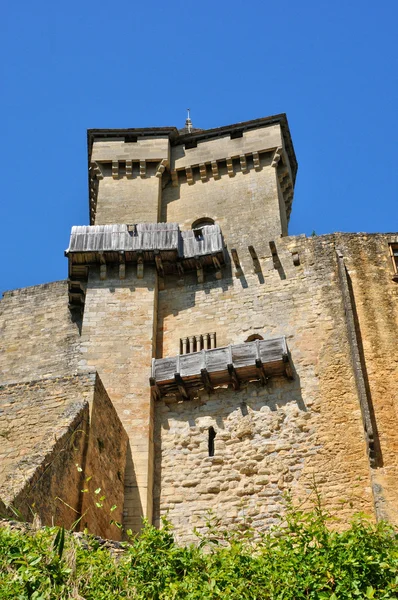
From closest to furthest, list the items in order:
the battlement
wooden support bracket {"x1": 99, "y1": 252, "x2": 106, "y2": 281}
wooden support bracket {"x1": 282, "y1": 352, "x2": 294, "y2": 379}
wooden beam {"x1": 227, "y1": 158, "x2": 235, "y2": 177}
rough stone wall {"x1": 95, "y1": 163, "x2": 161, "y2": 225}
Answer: wooden support bracket {"x1": 282, "y1": 352, "x2": 294, "y2": 379} < wooden support bracket {"x1": 99, "y1": 252, "x2": 106, "y2": 281} < rough stone wall {"x1": 95, "y1": 163, "x2": 161, "y2": 225} < the battlement < wooden beam {"x1": 227, "y1": 158, "x2": 235, "y2": 177}

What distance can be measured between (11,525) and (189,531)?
18.0 ft

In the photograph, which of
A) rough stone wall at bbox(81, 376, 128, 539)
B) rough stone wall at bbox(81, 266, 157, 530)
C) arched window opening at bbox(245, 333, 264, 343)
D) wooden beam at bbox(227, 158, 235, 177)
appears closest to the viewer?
rough stone wall at bbox(81, 376, 128, 539)

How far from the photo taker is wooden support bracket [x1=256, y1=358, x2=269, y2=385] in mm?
17188

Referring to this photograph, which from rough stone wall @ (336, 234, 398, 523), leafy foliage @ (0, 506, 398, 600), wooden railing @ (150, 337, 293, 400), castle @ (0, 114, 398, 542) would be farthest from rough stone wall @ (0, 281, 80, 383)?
leafy foliage @ (0, 506, 398, 600)

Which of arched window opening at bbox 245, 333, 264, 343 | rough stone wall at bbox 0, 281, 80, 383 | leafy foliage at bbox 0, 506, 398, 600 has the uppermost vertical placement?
rough stone wall at bbox 0, 281, 80, 383

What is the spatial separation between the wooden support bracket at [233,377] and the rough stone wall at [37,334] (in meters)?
3.88

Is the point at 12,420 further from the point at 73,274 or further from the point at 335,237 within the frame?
the point at 335,237

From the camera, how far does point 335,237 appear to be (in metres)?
19.6

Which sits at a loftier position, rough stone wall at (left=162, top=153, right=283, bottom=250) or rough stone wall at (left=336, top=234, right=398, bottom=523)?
rough stone wall at (left=162, top=153, right=283, bottom=250)

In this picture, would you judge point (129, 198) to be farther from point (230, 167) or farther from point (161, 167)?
point (230, 167)

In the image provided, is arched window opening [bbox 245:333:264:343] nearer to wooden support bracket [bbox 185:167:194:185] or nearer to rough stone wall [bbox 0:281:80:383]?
rough stone wall [bbox 0:281:80:383]

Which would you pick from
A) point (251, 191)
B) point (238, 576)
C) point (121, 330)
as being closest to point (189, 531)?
point (121, 330)

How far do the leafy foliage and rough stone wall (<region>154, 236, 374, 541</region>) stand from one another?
468 cm

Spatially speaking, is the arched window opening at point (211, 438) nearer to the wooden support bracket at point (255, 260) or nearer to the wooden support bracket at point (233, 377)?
the wooden support bracket at point (233, 377)
